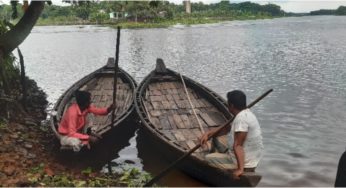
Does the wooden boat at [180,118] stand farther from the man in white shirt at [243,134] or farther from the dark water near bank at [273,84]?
the dark water near bank at [273,84]

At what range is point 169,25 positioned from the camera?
8925cm

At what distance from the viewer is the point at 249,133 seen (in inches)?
267

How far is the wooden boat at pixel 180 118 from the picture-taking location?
8086 millimetres

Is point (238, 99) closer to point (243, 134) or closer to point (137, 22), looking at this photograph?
point (243, 134)

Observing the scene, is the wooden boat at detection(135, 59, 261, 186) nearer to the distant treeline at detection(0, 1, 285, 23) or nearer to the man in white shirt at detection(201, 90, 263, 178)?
the man in white shirt at detection(201, 90, 263, 178)

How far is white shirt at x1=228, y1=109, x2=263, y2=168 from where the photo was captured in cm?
656

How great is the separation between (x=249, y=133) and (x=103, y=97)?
763 cm

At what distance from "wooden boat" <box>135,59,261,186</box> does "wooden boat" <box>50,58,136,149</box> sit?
1.69 ft

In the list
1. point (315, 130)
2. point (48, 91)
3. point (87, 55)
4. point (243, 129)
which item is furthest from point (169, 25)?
point (243, 129)

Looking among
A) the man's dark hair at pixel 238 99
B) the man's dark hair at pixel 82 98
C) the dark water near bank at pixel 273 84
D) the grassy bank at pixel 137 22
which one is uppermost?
the man's dark hair at pixel 238 99

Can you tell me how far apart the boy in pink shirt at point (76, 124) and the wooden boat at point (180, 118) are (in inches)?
65.3

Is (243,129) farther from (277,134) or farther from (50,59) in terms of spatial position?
(50,59)

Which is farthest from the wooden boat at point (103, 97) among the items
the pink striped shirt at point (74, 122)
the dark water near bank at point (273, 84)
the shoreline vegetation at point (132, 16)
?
the shoreline vegetation at point (132, 16)

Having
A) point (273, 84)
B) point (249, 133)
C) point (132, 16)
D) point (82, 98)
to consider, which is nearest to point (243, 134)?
point (249, 133)
